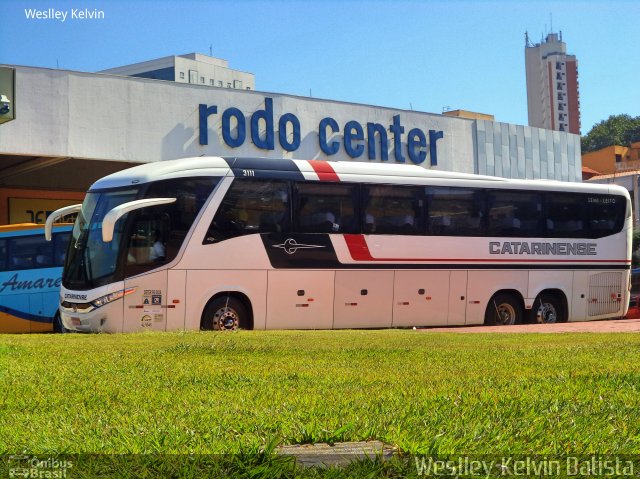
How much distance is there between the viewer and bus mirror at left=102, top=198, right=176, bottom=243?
656 inches

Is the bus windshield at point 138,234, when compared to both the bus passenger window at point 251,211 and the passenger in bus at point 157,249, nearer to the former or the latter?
the passenger in bus at point 157,249

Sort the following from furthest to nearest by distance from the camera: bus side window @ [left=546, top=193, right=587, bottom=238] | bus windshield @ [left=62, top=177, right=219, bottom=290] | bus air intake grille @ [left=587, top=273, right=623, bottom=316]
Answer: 1. bus air intake grille @ [left=587, top=273, right=623, bottom=316]
2. bus side window @ [left=546, top=193, right=587, bottom=238]
3. bus windshield @ [left=62, top=177, right=219, bottom=290]

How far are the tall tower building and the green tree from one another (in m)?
10.6

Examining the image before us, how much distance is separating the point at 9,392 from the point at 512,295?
1667cm

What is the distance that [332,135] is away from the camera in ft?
121

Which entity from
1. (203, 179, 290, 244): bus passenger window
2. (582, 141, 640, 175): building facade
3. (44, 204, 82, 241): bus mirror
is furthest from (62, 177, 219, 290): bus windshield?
(582, 141, 640, 175): building facade

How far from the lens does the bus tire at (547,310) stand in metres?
22.2

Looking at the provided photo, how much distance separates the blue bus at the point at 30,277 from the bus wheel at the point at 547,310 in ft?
37.9

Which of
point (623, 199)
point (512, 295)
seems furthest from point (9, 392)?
point (623, 199)

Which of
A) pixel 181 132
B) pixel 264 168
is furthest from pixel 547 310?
pixel 181 132

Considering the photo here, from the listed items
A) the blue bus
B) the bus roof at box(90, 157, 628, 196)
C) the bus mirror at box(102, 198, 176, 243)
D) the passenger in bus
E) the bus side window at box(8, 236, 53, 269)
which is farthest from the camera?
the bus side window at box(8, 236, 53, 269)

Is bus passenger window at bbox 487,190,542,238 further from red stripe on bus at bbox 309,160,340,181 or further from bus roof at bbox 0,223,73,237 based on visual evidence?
bus roof at bbox 0,223,73,237

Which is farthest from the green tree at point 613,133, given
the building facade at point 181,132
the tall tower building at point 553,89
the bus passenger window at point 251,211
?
the bus passenger window at point 251,211

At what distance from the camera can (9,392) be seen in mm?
6691
